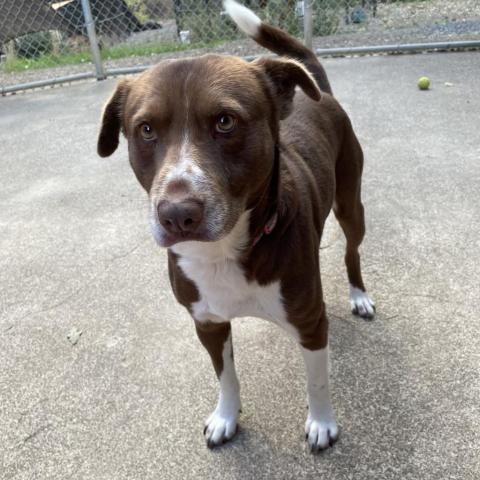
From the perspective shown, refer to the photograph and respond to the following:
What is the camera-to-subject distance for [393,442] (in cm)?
207

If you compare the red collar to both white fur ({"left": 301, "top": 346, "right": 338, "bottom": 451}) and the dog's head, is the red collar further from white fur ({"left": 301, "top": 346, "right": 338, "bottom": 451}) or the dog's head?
white fur ({"left": 301, "top": 346, "right": 338, "bottom": 451})

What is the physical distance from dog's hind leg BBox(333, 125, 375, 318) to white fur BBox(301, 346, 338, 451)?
0.73 metres

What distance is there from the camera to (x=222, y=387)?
2.20 m

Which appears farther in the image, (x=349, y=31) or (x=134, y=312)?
(x=349, y=31)

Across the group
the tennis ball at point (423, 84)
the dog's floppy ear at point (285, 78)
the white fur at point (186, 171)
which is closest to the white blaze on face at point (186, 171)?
the white fur at point (186, 171)

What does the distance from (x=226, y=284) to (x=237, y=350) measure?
87 centimetres

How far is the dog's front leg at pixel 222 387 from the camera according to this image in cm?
212

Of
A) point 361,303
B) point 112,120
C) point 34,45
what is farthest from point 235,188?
point 34,45

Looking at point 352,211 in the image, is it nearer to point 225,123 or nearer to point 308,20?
point 225,123

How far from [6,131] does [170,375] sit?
4.62 meters

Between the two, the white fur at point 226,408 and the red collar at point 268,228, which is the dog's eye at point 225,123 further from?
the white fur at point 226,408

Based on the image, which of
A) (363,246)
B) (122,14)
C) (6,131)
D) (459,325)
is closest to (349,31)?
(122,14)

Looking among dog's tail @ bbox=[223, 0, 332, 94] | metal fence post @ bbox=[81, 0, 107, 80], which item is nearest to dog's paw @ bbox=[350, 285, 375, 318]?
dog's tail @ bbox=[223, 0, 332, 94]

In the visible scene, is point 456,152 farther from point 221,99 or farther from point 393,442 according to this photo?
point 221,99
